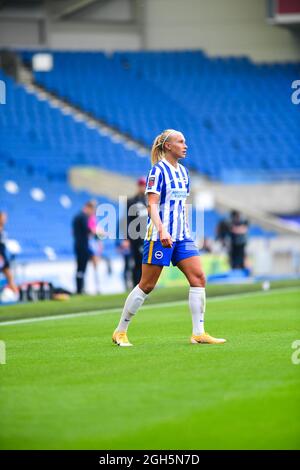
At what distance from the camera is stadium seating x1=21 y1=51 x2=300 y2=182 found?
1492 inches

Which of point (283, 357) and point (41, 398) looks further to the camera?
point (283, 357)

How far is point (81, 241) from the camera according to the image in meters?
23.2

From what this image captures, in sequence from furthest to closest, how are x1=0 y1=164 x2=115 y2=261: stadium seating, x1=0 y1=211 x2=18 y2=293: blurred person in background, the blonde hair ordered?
x1=0 y1=164 x2=115 y2=261: stadium seating
x1=0 y1=211 x2=18 y2=293: blurred person in background
the blonde hair

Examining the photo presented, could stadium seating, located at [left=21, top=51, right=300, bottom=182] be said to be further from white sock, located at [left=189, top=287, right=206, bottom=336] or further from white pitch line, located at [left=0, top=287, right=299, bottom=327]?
white sock, located at [left=189, top=287, right=206, bottom=336]

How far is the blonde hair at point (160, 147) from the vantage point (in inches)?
427

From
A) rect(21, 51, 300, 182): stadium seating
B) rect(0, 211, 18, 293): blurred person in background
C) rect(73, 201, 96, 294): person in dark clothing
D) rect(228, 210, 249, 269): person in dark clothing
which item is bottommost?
rect(0, 211, 18, 293): blurred person in background

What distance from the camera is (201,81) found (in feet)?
135

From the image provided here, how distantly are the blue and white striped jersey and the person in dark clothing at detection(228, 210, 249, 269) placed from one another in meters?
17.1

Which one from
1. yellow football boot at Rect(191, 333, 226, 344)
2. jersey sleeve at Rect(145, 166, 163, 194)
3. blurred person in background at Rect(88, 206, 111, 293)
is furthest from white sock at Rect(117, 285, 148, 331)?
blurred person in background at Rect(88, 206, 111, 293)

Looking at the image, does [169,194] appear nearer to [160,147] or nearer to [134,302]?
[160,147]

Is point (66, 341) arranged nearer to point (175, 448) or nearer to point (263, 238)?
point (175, 448)

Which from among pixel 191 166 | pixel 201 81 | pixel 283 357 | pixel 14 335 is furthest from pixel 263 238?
pixel 283 357

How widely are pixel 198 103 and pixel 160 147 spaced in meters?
29.5

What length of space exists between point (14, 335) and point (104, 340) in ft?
5.05
